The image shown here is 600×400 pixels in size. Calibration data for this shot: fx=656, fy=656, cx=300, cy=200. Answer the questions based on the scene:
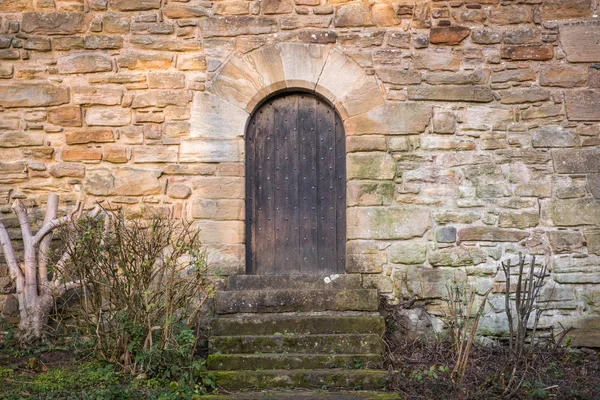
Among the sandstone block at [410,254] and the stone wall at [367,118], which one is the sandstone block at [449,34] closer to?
the stone wall at [367,118]

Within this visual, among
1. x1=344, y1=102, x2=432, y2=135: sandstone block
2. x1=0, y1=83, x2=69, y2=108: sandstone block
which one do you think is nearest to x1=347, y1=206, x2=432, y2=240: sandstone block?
x1=344, y1=102, x2=432, y2=135: sandstone block

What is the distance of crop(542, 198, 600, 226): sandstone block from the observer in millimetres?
5770

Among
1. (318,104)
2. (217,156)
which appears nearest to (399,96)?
(318,104)

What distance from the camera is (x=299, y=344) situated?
16.8 feet

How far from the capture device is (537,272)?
5.74 m

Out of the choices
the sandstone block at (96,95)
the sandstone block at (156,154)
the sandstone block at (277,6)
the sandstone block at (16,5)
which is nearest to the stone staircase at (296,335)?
the sandstone block at (156,154)

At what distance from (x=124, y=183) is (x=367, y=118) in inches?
88.0

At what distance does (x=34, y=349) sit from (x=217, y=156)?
2.20m

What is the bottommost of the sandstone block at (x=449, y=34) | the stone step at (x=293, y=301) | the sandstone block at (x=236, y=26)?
the stone step at (x=293, y=301)

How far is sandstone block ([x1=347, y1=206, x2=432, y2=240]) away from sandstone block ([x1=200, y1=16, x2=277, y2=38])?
1863mm

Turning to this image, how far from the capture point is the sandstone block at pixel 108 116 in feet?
19.2

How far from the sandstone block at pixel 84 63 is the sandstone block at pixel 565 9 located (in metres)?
3.94

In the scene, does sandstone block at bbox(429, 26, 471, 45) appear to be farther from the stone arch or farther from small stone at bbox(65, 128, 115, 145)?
small stone at bbox(65, 128, 115, 145)

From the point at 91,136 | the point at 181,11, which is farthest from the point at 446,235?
the point at 91,136
